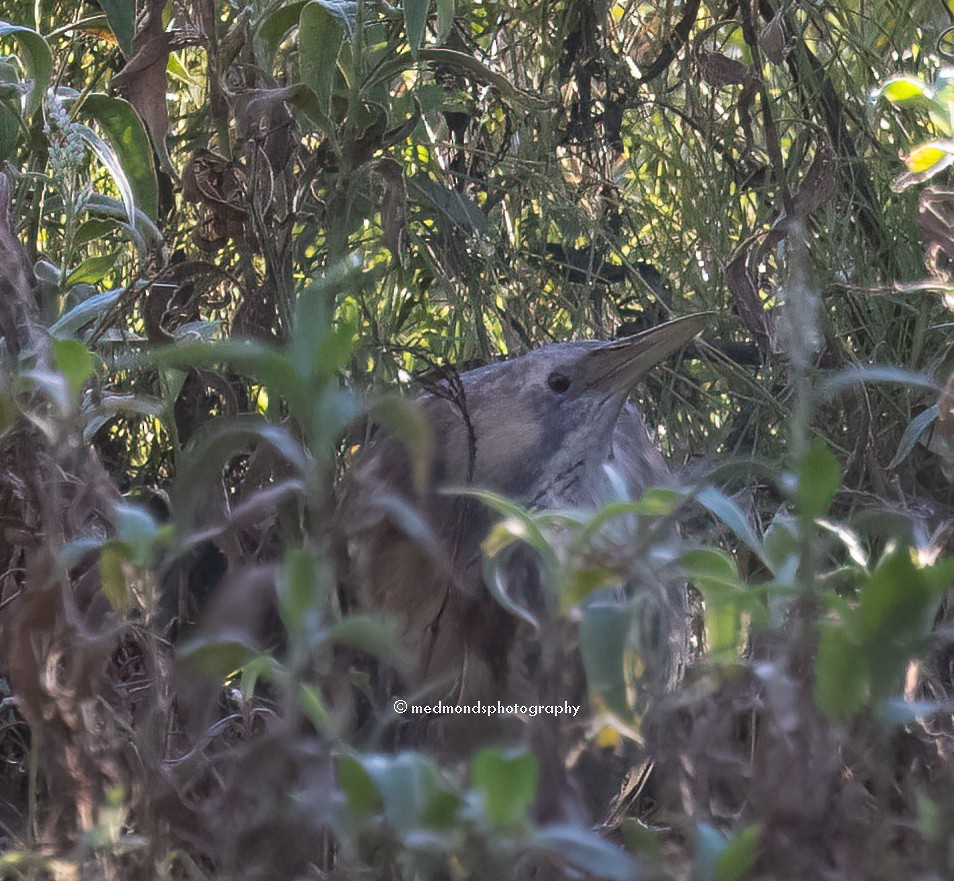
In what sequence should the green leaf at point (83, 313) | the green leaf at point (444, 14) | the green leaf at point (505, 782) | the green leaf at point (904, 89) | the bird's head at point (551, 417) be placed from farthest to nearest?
the bird's head at point (551, 417) < the green leaf at point (444, 14) < the green leaf at point (83, 313) < the green leaf at point (904, 89) < the green leaf at point (505, 782)

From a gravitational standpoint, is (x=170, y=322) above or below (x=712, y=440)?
above

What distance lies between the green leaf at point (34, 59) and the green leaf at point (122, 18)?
0.18ft

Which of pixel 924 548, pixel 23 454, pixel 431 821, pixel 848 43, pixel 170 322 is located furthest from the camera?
pixel 848 43

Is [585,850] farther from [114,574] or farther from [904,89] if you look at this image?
[904,89]

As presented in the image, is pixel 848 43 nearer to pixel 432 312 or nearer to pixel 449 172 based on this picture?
pixel 449 172

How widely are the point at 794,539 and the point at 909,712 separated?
0.10 meters

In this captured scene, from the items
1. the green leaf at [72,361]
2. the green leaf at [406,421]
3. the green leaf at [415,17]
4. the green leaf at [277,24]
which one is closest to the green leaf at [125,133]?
the green leaf at [277,24]

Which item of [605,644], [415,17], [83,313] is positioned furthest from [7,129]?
[605,644]

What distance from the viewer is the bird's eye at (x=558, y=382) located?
1.32 m

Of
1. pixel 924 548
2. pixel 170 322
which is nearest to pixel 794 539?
pixel 924 548

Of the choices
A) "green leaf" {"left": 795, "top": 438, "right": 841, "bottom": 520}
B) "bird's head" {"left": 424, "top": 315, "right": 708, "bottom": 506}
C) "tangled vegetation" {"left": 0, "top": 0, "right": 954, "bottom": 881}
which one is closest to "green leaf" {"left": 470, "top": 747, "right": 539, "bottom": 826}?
"tangled vegetation" {"left": 0, "top": 0, "right": 954, "bottom": 881}

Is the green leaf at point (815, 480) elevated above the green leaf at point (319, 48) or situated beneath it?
situated beneath

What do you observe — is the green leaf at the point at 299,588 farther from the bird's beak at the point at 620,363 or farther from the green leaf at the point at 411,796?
the bird's beak at the point at 620,363

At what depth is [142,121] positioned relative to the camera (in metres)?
1.11
